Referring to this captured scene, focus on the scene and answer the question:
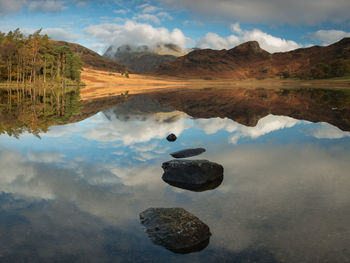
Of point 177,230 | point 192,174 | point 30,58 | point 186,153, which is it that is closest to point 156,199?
point 192,174

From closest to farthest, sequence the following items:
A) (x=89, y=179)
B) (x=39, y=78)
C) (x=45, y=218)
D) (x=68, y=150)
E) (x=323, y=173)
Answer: (x=45, y=218) → (x=89, y=179) → (x=323, y=173) → (x=68, y=150) → (x=39, y=78)

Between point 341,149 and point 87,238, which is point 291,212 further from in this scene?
point 341,149

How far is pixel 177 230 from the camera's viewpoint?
679cm

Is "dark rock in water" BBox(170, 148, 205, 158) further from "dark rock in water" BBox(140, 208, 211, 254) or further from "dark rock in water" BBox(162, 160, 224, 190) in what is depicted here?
"dark rock in water" BBox(140, 208, 211, 254)

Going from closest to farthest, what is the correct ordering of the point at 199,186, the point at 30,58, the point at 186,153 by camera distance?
1. the point at 199,186
2. the point at 186,153
3. the point at 30,58

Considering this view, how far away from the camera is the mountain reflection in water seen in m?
→ 6.27

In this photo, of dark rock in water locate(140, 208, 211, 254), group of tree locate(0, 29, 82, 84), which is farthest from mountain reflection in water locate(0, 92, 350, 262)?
group of tree locate(0, 29, 82, 84)

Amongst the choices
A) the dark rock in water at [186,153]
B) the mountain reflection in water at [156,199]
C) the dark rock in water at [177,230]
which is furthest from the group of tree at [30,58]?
the dark rock in water at [177,230]

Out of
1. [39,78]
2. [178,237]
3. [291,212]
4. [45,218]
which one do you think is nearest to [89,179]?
[45,218]

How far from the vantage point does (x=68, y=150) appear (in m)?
14.6

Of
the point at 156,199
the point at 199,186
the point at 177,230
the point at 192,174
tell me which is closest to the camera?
the point at 177,230

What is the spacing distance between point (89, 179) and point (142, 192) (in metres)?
2.27

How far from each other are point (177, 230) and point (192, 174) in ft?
12.5

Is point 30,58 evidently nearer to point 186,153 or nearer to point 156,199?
point 186,153
